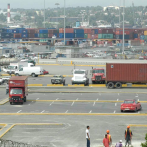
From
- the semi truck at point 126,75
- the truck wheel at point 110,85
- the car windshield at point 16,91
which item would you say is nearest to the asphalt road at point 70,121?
the car windshield at point 16,91

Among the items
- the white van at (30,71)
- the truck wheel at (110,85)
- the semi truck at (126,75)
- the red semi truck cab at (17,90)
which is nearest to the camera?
→ the red semi truck cab at (17,90)

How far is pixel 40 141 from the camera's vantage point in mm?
27281

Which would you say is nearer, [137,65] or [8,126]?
[8,126]

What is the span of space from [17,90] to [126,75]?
15400mm

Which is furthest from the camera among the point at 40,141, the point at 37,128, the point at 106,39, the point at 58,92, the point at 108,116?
the point at 106,39

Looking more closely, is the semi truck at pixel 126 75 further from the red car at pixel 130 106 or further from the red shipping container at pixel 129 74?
the red car at pixel 130 106

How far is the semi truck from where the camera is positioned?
52.7 meters

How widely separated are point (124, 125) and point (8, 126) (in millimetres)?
7528

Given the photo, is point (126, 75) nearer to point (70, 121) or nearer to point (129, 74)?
point (129, 74)

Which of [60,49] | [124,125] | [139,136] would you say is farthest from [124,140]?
[60,49]

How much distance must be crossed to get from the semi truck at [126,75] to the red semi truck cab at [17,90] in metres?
13.3

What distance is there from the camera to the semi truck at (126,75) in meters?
52.7

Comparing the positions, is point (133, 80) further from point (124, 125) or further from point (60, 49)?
point (60, 49)

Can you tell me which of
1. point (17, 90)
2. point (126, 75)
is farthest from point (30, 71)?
point (17, 90)
